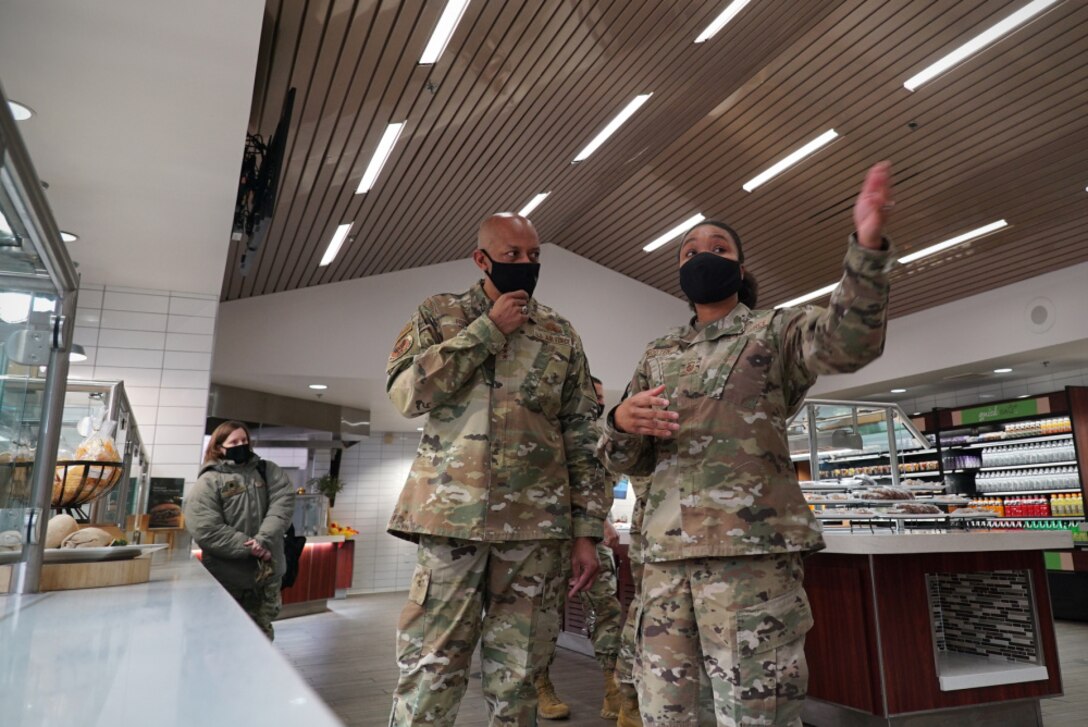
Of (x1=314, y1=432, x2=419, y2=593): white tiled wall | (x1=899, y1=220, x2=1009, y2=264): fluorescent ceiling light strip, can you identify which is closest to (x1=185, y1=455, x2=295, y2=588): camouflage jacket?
(x1=899, y1=220, x2=1009, y2=264): fluorescent ceiling light strip

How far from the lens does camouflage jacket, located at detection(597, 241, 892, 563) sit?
4.79 feet

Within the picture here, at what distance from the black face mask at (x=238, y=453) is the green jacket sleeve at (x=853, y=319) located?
3.00 m

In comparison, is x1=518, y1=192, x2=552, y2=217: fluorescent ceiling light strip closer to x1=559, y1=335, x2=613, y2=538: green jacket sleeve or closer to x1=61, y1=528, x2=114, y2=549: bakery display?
x1=559, y1=335, x2=613, y2=538: green jacket sleeve

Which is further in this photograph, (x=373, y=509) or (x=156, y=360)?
(x=373, y=509)

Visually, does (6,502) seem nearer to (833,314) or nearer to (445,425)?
(445,425)

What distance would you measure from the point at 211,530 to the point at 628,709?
207cm

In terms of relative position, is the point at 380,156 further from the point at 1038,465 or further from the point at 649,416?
the point at 1038,465

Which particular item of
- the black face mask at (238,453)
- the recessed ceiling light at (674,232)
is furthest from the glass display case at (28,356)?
the recessed ceiling light at (674,232)

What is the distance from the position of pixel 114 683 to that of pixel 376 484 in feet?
41.0

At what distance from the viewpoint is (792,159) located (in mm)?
6934

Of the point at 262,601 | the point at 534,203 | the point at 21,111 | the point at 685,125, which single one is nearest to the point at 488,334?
the point at 262,601

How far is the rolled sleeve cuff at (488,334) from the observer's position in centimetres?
157

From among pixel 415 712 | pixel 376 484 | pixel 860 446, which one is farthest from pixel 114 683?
pixel 376 484

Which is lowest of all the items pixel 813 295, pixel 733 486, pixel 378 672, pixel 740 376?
pixel 378 672
